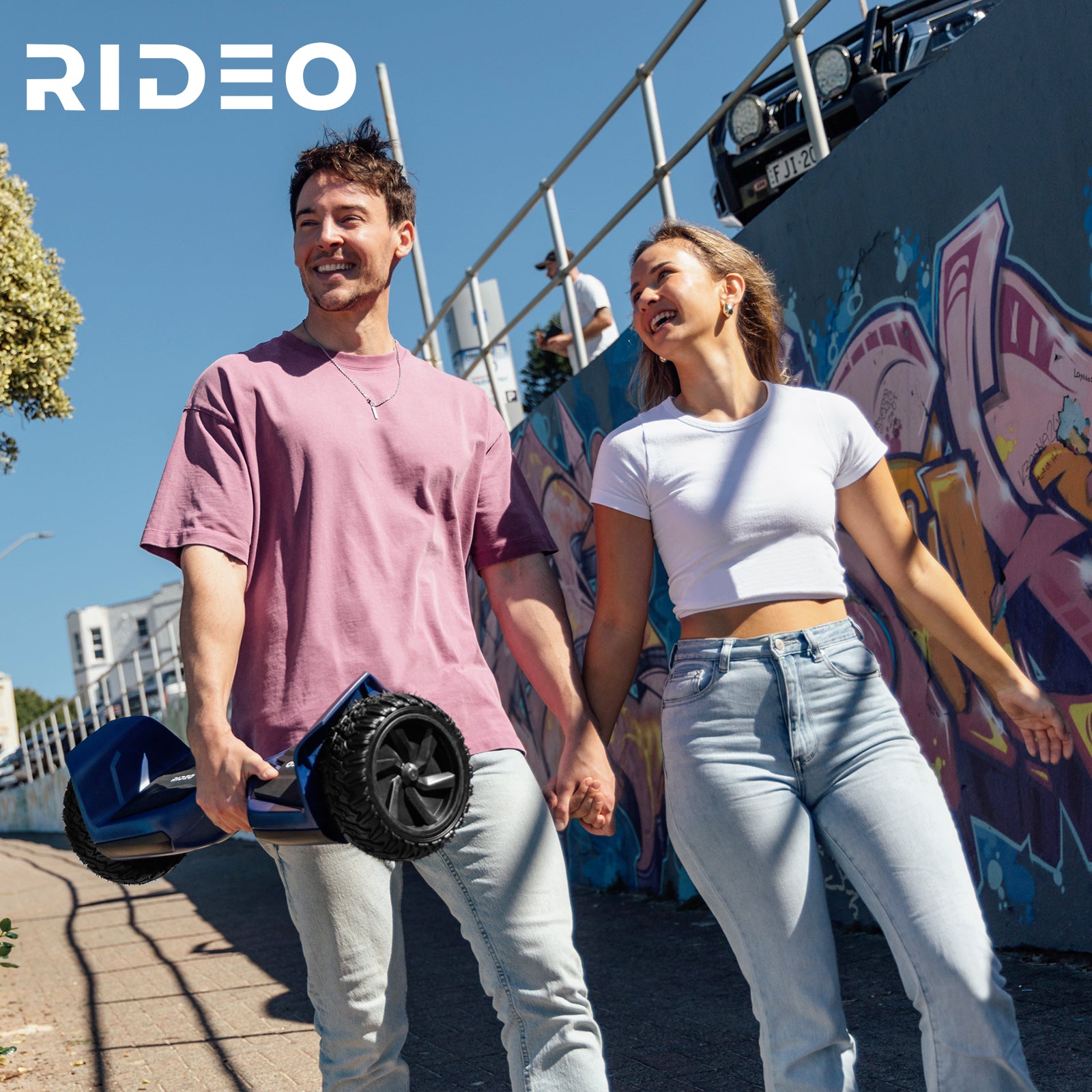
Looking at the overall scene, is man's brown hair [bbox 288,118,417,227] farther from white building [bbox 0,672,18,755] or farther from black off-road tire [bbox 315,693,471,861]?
white building [bbox 0,672,18,755]

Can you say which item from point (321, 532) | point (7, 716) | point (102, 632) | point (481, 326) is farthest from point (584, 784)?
point (102, 632)

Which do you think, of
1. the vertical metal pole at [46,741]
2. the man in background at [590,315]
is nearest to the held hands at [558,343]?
the man in background at [590,315]

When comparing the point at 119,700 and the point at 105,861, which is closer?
the point at 105,861

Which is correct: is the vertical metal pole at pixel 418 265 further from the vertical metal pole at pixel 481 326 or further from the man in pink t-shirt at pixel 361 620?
the man in pink t-shirt at pixel 361 620

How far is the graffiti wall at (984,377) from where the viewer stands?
366cm

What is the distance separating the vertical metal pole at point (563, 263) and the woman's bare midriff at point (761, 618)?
4684 millimetres

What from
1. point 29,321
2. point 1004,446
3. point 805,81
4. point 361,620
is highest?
point 29,321

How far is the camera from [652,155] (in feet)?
18.9

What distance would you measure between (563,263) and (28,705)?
9273 cm

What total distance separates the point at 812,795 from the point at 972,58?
2.92 m

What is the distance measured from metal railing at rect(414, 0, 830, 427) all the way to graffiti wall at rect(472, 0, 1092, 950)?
40cm

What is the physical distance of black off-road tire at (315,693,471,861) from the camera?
1.83 m

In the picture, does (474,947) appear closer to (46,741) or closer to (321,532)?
(321,532)

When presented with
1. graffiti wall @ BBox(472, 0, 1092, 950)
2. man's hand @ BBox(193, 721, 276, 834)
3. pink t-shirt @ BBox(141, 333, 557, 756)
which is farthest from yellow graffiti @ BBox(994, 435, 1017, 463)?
man's hand @ BBox(193, 721, 276, 834)
